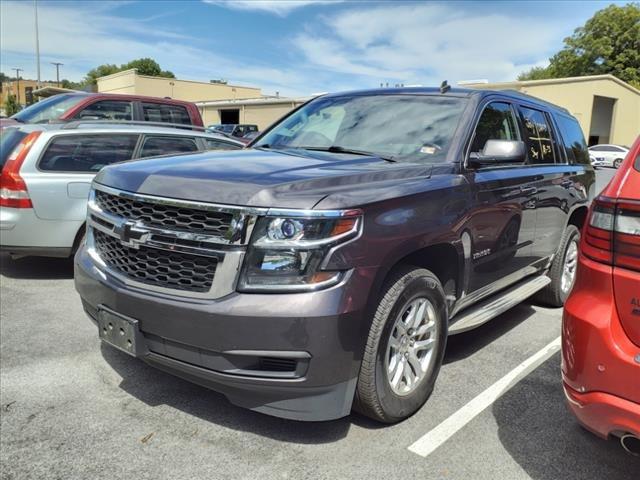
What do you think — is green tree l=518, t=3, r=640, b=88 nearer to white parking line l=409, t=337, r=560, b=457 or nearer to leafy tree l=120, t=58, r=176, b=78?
white parking line l=409, t=337, r=560, b=457

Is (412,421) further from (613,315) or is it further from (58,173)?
(58,173)

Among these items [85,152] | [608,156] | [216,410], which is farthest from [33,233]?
[608,156]

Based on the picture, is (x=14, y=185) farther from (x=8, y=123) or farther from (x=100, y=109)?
(x=8, y=123)

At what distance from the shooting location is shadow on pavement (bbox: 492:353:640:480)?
2695mm

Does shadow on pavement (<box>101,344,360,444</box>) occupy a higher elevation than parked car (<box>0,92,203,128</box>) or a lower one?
lower

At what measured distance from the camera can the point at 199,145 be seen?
6785 mm

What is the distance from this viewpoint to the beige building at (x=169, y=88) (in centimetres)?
5194

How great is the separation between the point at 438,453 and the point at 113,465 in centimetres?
163

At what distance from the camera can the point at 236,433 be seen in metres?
2.95

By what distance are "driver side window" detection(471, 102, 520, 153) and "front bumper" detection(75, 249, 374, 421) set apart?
65.9 inches

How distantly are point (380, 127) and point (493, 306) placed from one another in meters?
1.56

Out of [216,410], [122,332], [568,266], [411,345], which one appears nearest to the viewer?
[122,332]

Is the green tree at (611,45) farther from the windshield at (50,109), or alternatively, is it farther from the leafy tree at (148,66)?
the leafy tree at (148,66)

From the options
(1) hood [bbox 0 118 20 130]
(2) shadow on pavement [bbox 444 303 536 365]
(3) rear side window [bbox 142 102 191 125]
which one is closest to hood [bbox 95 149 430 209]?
(2) shadow on pavement [bbox 444 303 536 365]
